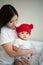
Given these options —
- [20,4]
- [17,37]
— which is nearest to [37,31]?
[20,4]

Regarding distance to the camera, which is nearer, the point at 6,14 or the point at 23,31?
the point at 6,14

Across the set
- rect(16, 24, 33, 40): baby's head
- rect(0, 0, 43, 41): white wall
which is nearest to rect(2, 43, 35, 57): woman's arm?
rect(16, 24, 33, 40): baby's head

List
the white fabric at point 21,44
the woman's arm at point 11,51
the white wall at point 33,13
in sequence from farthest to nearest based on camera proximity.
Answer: the white wall at point 33,13 < the white fabric at point 21,44 < the woman's arm at point 11,51

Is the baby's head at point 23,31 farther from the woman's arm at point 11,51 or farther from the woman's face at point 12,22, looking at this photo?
the woman's arm at point 11,51

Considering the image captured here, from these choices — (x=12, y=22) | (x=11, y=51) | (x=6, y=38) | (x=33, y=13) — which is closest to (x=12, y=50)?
(x=11, y=51)

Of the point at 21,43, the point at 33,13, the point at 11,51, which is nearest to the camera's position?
the point at 11,51

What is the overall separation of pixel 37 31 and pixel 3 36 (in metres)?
0.85

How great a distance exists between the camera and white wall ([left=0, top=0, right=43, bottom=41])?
6.62 ft

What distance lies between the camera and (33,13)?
2.05 m

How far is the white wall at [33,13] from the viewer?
2.02 m

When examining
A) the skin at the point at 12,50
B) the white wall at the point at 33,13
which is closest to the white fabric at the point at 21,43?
the skin at the point at 12,50

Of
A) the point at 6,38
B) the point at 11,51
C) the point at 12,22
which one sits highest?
the point at 12,22

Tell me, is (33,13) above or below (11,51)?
above

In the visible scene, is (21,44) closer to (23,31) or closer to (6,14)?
(23,31)
